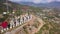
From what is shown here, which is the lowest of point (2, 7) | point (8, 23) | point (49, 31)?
point (49, 31)

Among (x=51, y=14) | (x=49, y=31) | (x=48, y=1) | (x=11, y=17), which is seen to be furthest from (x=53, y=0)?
(x=11, y=17)

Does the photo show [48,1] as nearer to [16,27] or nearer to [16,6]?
[16,6]

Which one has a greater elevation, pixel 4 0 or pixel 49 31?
pixel 4 0

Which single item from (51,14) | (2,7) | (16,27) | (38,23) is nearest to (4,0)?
(2,7)

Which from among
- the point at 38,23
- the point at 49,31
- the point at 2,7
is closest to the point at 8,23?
the point at 2,7

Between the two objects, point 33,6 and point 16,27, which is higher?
point 33,6

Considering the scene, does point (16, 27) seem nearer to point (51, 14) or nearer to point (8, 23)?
point (8, 23)

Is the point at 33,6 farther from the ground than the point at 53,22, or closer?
farther from the ground

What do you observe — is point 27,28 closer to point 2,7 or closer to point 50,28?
point 50,28
